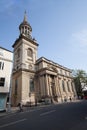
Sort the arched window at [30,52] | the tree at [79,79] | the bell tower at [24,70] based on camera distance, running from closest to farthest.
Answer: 1. the bell tower at [24,70]
2. the arched window at [30,52]
3. the tree at [79,79]

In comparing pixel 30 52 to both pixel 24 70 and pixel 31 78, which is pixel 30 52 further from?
pixel 31 78

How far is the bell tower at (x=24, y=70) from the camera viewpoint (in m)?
33.6

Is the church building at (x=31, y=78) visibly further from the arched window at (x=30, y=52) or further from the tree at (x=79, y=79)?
the tree at (x=79, y=79)

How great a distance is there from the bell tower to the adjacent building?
11155 millimetres

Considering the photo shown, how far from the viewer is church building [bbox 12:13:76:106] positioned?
112 feet

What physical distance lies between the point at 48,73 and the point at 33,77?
5.67 m

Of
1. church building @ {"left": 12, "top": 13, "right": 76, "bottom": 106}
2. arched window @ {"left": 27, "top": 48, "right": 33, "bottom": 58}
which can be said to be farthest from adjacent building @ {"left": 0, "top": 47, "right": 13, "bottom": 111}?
arched window @ {"left": 27, "top": 48, "right": 33, "bottom": 58}

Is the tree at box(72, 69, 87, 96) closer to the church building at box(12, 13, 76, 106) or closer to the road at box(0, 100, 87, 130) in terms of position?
the church building at box(12, 13, 76, 106)

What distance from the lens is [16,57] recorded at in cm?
4422

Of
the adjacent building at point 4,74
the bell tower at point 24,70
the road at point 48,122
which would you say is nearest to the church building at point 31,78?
the bell tower at point 24,70

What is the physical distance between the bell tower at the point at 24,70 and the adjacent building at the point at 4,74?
1115 cm

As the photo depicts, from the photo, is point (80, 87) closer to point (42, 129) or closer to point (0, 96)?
point (0, 96)

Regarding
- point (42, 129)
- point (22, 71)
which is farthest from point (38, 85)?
point (42, 129)

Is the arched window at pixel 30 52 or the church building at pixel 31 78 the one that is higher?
the arched window at pixel 30 52
